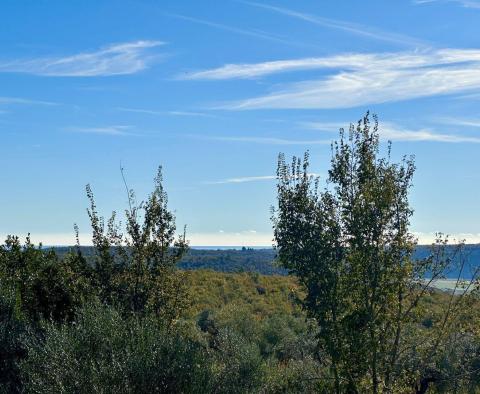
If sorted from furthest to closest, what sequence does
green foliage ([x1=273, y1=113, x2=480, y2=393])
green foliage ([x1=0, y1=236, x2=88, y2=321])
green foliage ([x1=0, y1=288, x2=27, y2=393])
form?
green foliage ([x1=0, y1=236, x2=88, y2=321]), green foliage ([x1=0, y1=288, x2=27, y2=393]), green foliage ([x1=273, y1=113, x2=480, y2=393])

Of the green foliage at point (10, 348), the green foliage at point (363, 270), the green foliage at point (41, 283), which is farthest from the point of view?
the green foliage at point (41, 283)

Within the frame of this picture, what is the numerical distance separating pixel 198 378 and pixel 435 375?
648cm

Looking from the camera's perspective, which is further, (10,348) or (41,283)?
(41,283)

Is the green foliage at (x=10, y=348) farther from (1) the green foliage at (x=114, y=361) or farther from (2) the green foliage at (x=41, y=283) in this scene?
(1) the green foliage at (x=114, y=361)

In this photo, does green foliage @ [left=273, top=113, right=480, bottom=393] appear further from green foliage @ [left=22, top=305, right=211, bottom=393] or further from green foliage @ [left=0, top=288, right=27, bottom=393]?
green foliage @ [left=0, top=288, right=27, bottom=393]

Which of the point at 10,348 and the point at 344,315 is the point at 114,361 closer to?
the point at 344,315

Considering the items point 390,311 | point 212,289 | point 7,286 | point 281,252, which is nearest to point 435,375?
point 390,311

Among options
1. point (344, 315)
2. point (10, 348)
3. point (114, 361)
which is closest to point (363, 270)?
point (344, 315)

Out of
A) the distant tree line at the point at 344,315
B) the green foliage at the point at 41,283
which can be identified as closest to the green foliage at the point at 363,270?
the distant tree line at the point at 344,315

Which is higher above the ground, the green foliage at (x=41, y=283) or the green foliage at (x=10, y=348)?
the green foliage at (x=41, y=283)

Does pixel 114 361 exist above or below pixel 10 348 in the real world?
above

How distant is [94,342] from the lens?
18656 mm

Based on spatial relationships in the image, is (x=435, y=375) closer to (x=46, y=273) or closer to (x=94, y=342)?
(x=94, y=342)

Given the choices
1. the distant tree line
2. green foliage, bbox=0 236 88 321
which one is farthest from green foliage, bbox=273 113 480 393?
green foliage, bbox=0 236 88 321
